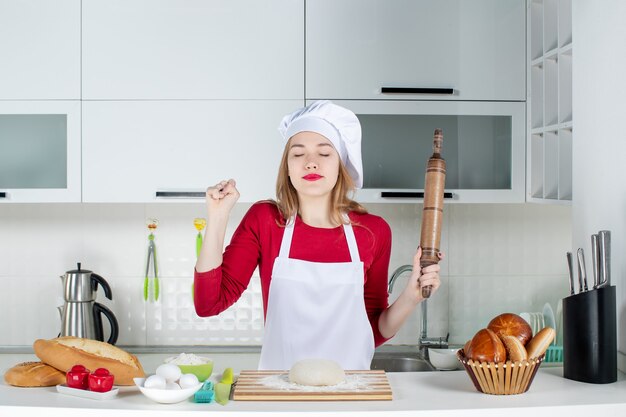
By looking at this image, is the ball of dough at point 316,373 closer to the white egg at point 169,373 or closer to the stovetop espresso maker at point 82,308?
the white egg at point 169,373

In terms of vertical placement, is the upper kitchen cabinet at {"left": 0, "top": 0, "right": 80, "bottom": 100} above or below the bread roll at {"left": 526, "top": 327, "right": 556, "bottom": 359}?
above

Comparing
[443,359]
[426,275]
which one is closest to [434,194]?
[426,275]

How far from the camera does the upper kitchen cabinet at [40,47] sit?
2443 mm

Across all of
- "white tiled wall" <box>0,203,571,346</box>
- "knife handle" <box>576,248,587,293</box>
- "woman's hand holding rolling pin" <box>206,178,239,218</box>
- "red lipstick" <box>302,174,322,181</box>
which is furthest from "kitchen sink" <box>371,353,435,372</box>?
"woman's hand holding rolling pin" <box>206,178,239,218</box>

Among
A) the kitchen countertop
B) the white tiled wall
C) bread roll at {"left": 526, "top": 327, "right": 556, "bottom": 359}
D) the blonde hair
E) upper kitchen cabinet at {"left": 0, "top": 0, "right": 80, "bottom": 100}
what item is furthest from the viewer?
the white tiled wall

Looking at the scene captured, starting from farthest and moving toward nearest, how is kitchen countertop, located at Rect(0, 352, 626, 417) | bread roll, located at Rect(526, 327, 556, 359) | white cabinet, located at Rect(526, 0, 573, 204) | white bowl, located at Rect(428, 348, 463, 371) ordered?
white bowl, located at Rect(428, 348, 463, 371)
white cabinet, located at Rect(526, 0, 573, 204)
bread roll, located at Rect(526, 327, 556, 359)
kitchen countertop, located at Rect(0, 352, 626, 417)

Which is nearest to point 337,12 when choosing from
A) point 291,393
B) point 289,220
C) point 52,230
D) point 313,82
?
point 313,82

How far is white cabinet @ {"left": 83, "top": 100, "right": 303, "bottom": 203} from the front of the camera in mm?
2453

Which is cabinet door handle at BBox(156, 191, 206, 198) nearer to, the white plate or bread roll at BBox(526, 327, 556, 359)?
the white plate

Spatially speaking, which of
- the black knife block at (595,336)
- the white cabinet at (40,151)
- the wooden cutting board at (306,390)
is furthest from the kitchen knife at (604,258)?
the white cabinet at (40,151)

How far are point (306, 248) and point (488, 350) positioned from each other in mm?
651

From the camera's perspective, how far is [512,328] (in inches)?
57.3

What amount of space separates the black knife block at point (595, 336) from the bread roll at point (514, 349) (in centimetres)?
21

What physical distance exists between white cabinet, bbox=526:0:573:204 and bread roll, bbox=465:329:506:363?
0.90 m
